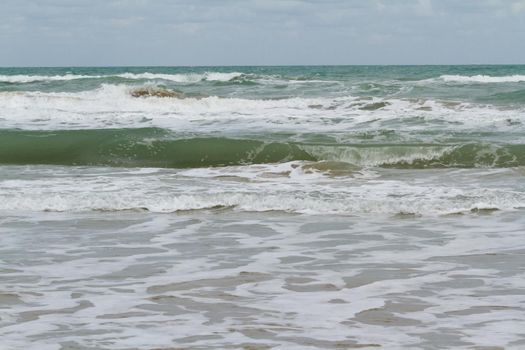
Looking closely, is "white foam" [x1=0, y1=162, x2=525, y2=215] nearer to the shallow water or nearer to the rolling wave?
the shallow water

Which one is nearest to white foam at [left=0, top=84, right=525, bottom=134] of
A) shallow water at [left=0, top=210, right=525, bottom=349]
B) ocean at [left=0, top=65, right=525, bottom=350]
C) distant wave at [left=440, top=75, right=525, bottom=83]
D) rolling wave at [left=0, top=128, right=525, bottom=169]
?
ocean at [left=0, top=65, right=525, bottom=350]

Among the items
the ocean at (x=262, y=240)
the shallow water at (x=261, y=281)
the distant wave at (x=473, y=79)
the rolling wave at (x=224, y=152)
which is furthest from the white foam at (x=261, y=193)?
the distant wave at (x=473, y=79)

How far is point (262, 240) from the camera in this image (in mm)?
7504

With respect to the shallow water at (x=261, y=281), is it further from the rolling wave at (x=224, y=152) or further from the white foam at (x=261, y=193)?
the rolling wave at (x=224, y=152)

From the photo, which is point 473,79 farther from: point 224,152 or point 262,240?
point 262,240

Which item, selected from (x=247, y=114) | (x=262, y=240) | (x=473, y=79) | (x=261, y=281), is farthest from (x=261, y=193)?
(x=473, y=79)

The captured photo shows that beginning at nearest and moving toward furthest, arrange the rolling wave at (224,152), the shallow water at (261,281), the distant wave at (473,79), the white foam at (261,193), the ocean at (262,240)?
the shallow water at (261,281) → the ocean at (262,240) → the white foam at (261,193) → the rolling wave at (224,152) → the distant wave at (473,79)

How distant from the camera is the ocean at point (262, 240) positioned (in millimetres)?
4941

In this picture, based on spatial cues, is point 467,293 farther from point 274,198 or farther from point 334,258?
point 274,198

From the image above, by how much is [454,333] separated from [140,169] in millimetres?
8435

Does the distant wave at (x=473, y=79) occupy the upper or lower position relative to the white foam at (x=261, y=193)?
upper

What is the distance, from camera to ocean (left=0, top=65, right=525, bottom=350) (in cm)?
494

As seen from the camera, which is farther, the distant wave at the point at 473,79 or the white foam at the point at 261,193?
the distant wave at the point at 473,79

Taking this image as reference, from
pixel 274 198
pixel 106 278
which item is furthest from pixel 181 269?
pixel 274 198
